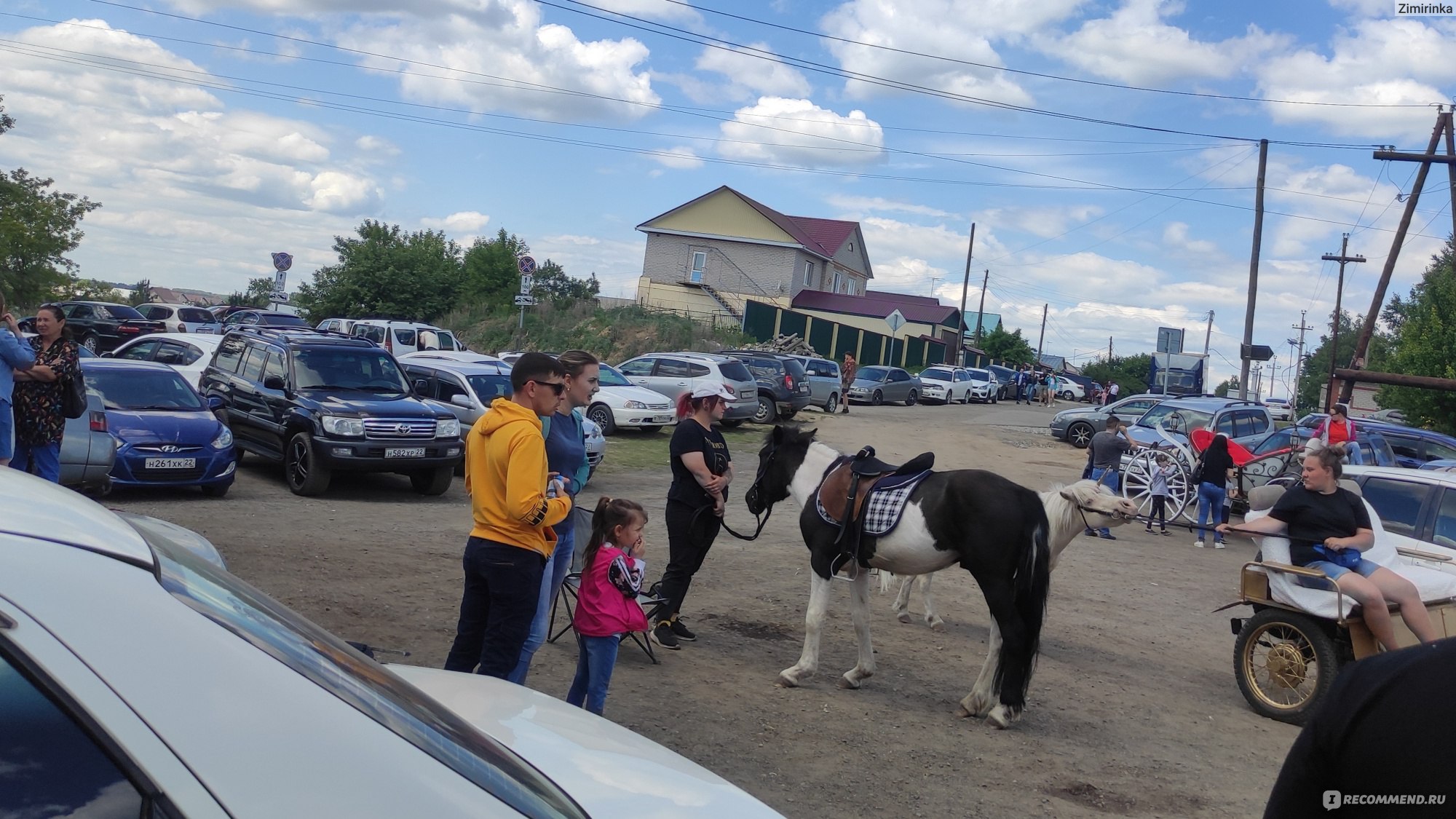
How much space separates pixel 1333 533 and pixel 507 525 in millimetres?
5965

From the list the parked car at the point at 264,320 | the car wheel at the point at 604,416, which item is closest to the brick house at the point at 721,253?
the parked car at the point at 264,320

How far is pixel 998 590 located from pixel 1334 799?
5364 millimetres

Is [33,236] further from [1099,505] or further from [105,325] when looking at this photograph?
[1099,505]

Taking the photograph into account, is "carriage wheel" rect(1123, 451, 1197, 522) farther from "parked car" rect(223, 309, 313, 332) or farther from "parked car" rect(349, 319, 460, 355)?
"parked car" rect(223, 309, 313, 332)

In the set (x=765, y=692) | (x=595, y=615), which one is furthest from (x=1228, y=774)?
(x=595, y=615)

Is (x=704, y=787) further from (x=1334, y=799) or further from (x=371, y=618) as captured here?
(x=371, y=618)

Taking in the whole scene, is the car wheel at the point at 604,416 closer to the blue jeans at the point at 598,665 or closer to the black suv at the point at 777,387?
the black suv at the point at 777,387

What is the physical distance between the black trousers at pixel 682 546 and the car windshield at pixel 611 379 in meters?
16.0

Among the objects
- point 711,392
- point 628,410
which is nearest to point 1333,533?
point 711,392

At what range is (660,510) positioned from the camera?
588 inches

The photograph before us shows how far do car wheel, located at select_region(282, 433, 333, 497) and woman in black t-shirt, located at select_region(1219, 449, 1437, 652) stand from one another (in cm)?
1053

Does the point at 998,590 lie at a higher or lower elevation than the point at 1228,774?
higher

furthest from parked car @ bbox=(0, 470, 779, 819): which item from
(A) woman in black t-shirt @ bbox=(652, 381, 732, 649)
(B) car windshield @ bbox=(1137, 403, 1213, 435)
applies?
(B) car windshield @ bbox=(1137, 403, 1213, 435)

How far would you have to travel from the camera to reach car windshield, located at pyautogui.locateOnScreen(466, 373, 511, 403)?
18016 millimetres
